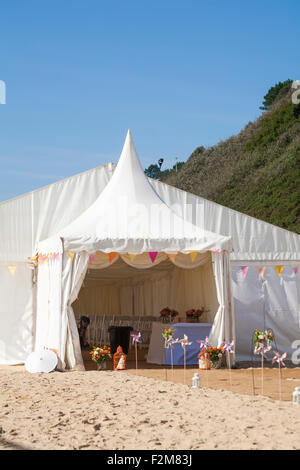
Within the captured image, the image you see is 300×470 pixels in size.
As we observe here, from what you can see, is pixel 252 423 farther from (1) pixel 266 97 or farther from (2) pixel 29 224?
(1) pixel 266 97

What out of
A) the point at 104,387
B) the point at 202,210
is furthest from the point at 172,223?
the point at 104,387

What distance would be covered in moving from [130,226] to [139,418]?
16.6ft

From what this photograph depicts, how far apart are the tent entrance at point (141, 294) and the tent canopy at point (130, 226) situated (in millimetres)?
741

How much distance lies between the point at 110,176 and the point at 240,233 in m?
2.75

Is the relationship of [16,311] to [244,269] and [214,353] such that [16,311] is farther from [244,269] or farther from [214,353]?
[244,269]

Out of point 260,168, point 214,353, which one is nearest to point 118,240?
point 214,353

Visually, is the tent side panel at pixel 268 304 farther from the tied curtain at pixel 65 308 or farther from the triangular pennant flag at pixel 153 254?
the tied curtain at pixel 65 308

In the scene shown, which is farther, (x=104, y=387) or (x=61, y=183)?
(x=61, y=183)

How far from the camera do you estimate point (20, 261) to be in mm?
11281

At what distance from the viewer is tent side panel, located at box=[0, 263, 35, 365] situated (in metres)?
11.0

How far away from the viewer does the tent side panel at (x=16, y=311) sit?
11.0m

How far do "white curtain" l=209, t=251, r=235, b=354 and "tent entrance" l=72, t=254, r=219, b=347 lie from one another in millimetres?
598

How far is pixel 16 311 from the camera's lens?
1113 cm

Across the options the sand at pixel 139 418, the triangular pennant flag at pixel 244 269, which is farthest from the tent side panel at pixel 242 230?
the sand at pixel 139 418
